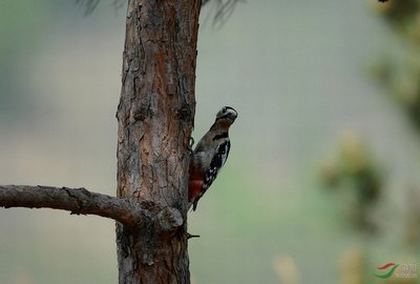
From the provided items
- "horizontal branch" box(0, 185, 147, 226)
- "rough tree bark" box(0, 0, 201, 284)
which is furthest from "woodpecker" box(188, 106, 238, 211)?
"horizontal branch" box(0, 185, 147, 226)

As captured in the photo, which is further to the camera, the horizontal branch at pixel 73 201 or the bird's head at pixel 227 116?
the bird's head at pixel 227 116

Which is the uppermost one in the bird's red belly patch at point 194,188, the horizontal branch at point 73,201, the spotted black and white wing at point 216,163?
the spotted black and white wing at point 216,163

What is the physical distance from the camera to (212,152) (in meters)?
3.51

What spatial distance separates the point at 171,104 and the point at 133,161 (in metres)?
0.20

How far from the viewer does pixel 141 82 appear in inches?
109

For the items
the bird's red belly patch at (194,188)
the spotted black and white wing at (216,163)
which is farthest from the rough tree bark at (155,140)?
the spotted black and white wing at (216,163)

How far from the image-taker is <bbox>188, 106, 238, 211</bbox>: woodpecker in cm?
338

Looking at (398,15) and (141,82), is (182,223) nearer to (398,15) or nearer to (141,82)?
(141,82)

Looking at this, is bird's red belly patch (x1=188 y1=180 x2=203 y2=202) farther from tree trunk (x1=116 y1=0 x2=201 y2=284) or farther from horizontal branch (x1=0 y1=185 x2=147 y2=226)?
horizontal branch (x1=0 y1=185 x2=147 y2=226)

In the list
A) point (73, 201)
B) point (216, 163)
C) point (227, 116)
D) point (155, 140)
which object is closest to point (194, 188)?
point (216, 163)

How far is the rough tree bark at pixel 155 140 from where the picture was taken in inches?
103

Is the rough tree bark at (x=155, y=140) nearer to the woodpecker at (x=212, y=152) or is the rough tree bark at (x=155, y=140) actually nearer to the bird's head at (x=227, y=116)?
the woodpecker at (x=212, y=152)

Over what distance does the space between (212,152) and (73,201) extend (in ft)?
3.97

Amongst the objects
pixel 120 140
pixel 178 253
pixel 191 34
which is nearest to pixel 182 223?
pixel 178 253
